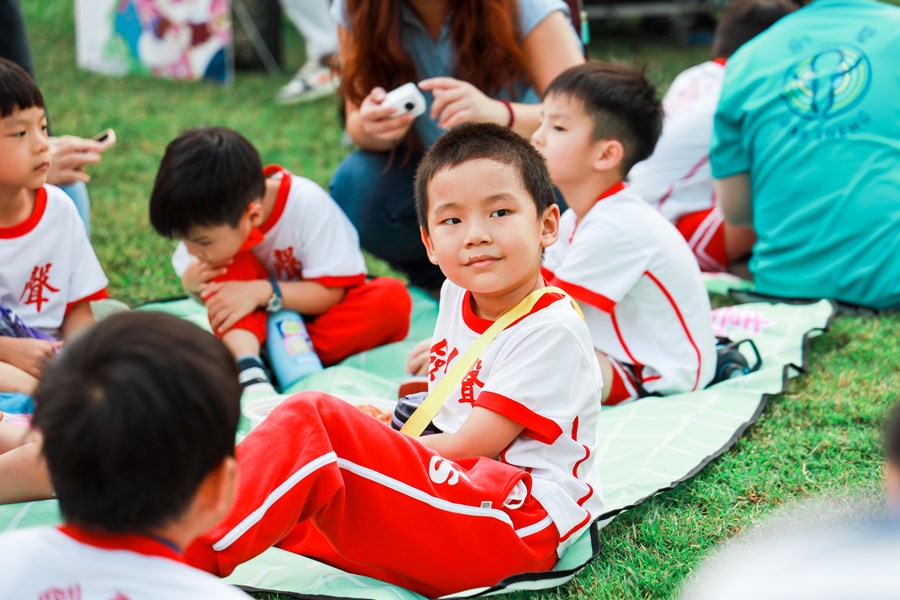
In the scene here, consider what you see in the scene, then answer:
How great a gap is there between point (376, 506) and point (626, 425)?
945 mm

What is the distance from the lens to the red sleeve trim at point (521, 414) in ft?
5.75

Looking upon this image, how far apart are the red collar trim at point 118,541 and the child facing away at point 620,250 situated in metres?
1.51

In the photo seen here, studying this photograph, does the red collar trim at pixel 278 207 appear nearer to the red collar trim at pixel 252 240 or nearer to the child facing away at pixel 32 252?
the red collar trim at pixel 252 240

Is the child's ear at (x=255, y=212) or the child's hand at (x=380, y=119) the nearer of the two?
the child's ear at (x=255, y=212)

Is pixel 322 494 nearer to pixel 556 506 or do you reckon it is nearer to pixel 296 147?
pixel 556 506

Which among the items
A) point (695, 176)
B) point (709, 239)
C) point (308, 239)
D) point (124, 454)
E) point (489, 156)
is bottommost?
point (709, 239)

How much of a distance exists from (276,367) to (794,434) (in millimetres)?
1346

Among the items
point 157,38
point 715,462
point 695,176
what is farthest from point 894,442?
point 157,38

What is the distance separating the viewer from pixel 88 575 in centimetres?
115

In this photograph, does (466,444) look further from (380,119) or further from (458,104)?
(380,119)

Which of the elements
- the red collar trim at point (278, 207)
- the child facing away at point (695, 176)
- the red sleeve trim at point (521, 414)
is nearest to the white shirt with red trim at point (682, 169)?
the child facing away at point (695, 176)

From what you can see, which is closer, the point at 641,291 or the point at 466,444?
the point at 466,444

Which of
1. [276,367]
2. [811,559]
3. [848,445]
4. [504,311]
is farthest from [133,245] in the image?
[811,559]

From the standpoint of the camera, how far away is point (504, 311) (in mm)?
1922
